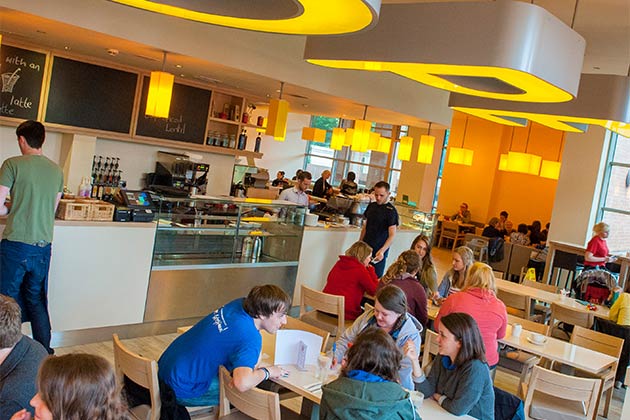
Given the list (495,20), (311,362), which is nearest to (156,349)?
(311,362)

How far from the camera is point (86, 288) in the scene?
211 inches

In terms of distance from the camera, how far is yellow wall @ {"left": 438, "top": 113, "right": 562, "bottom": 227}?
1548 centimetres

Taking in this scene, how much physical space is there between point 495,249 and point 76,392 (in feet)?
36.8

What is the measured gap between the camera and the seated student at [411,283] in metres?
5.14

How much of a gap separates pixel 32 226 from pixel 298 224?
9.55 feet

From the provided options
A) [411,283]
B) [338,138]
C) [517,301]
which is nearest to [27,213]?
[411,283]

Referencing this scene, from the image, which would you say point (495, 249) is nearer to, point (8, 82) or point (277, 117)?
point (277, 117)

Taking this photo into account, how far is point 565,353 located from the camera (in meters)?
4.96

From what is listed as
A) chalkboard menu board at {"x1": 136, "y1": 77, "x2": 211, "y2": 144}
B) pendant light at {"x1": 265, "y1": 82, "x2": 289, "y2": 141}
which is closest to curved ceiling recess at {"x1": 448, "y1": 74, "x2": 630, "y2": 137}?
pendant light at {"x1": 265, "y1": 82, "x2": 289, "y2": 141}

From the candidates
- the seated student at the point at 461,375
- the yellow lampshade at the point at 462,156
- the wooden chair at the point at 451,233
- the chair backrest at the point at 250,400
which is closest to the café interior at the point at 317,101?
the seated student at the point at 461,375

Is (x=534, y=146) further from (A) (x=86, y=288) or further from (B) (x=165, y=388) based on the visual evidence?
(B) (x=165, y=388)

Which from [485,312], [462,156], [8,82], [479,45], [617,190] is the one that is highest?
[462,156]

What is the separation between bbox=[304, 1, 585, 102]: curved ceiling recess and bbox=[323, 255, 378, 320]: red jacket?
6.19 ft

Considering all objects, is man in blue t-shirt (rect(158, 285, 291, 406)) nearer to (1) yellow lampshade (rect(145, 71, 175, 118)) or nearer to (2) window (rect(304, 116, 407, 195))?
(1) yellow lampshade (rect(145, 71, 175, 118))
